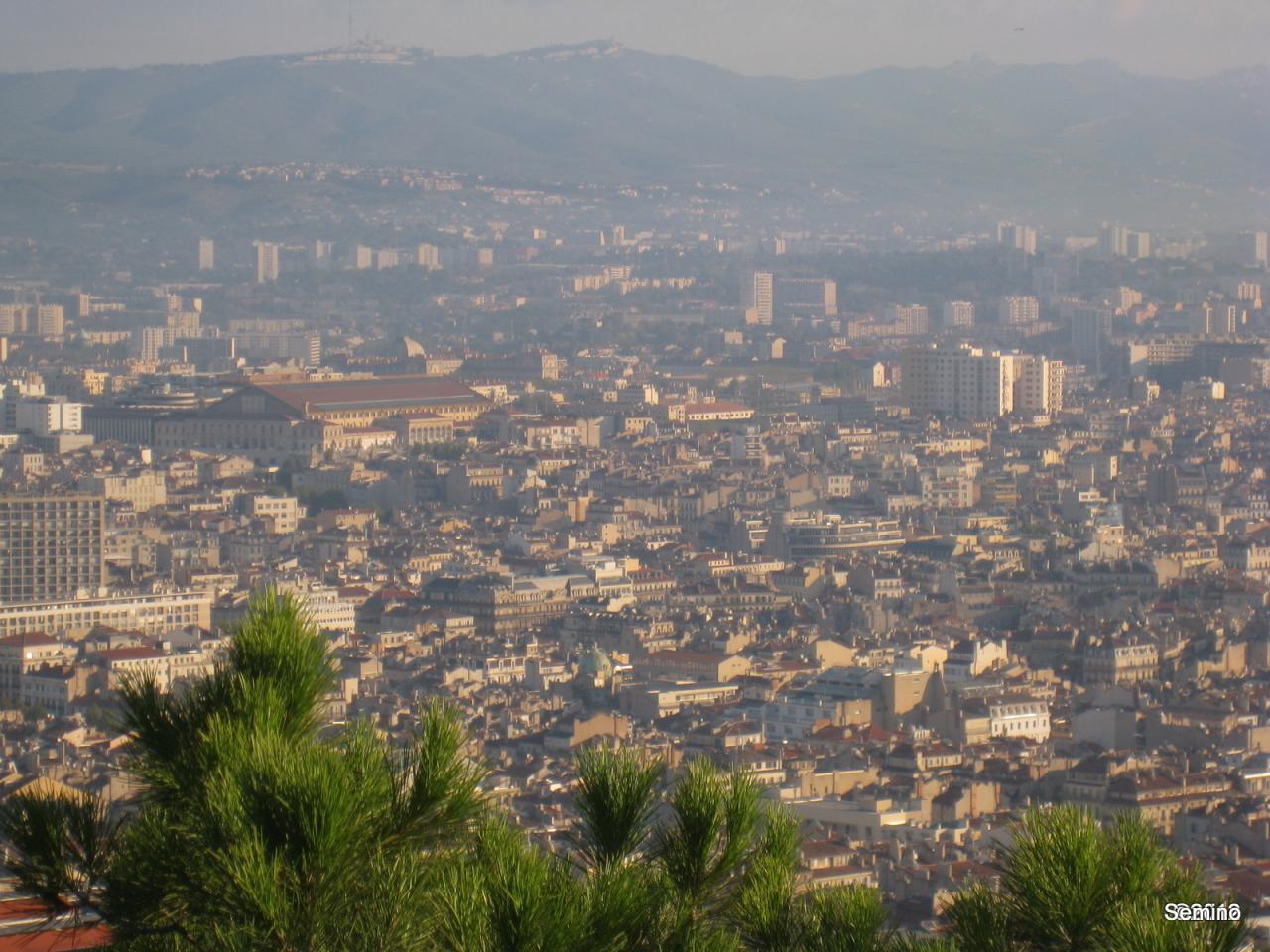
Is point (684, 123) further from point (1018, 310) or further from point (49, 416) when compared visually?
point (49, 416)

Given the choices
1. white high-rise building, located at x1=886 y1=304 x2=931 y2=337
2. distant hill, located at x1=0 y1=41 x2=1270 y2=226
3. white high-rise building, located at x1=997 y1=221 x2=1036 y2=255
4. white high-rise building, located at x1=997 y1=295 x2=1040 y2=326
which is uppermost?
distant hill, located at x1=0 y1=41 x2=1270 y2=226

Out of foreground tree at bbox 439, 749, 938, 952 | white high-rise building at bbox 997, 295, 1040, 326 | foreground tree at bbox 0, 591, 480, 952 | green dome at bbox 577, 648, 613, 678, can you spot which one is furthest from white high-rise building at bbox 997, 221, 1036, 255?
foreground tree at bbox 0, 591, 480, 952

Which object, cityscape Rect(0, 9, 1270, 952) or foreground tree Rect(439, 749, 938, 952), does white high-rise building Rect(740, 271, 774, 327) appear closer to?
cityscape Rect(0, 9, 1270, 952)

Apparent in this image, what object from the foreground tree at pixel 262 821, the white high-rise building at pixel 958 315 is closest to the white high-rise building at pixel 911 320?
the white high-rise building at pixel 958 315

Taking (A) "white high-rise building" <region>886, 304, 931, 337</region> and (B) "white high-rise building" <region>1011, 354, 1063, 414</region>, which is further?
(A) "white high-rise building" <region>886, 304, 931, 337</region>

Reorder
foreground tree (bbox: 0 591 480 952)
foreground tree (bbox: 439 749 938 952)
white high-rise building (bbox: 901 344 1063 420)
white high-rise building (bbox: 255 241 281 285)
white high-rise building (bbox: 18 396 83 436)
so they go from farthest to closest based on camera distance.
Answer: white high-rise building (bbox: 255 241 281 285) → white high-rise building (bbox: 901 344 1063 420) → white high-rise building (bbox: 18 396 83 436) → foreground tree (bbox: 439 749 938 952) → foreground tree (bbox: 0 591 480 952)

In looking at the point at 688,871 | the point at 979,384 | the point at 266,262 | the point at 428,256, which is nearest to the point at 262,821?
the point at 688,871

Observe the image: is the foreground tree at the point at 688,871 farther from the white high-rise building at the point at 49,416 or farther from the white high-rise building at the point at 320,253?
the white high-rise building at the point at 320,253
